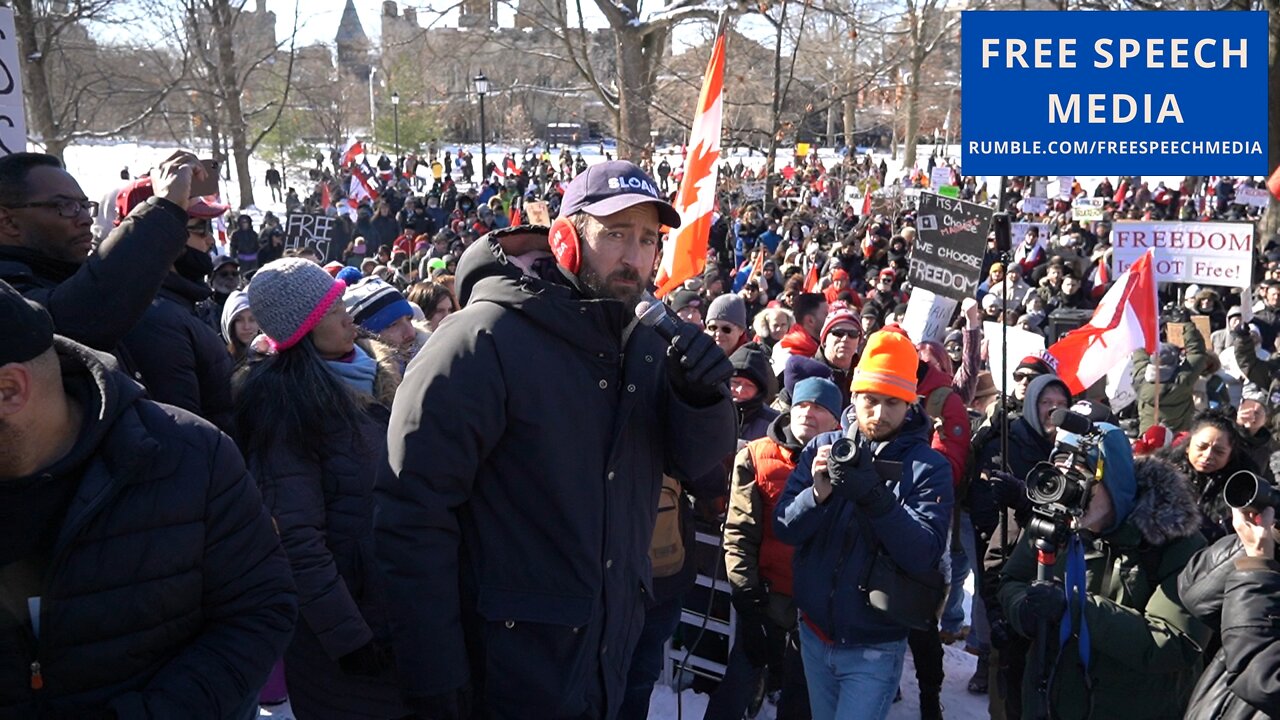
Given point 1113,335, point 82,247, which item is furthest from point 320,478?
point 1113,335

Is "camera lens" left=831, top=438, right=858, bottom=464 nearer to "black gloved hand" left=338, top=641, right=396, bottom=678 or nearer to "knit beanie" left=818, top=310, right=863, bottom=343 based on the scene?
"black gloved hand" left=338, top=641, right=396, bottom=678

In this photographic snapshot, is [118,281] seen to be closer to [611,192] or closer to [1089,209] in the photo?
[611,192]

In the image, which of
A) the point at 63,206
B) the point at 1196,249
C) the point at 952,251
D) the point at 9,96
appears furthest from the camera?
the point at 1196,249

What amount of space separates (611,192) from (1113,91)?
5.12m

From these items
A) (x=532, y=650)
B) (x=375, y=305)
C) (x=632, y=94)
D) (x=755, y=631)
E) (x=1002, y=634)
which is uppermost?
(x=632, y=94)

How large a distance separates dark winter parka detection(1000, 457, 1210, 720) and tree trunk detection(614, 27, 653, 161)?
44.5ft

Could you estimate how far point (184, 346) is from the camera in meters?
3.40

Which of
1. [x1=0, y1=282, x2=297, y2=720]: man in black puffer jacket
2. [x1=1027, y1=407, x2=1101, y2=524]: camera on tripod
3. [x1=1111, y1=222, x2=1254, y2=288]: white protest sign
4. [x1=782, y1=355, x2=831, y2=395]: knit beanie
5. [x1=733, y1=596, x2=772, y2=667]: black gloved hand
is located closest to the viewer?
[x1=0, y1=282, x2=297, y2=720]: man in black puffer jacket

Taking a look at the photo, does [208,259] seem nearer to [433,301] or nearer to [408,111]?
[433,301]

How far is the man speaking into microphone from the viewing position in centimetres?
238

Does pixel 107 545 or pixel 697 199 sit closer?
pixel 107 545

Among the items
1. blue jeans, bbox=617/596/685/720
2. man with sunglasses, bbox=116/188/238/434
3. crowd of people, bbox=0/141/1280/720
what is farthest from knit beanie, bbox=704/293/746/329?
man with sunglasses, bbox=116/188/238/434

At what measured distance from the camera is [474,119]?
236 feet

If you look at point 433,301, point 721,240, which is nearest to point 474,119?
point 721,240
